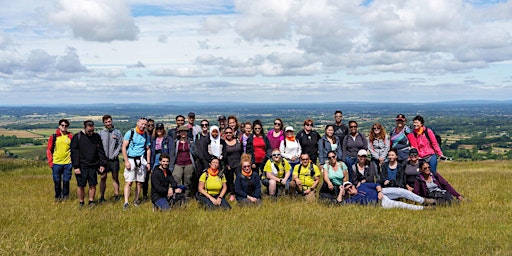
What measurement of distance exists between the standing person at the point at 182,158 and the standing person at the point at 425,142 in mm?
6162

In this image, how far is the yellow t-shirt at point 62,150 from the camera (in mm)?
11164

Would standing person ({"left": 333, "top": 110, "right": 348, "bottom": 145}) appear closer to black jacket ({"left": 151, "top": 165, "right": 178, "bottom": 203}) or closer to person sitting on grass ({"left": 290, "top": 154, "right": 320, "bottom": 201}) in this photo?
person sitting on grass ({"left": 290, "top": 154, "right": 320, "bottom": 201})

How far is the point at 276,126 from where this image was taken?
39.9 ft

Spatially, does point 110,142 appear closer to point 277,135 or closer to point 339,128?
point 277,135

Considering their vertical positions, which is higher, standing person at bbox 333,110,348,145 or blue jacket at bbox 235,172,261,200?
standing person at bbox 333,110,348,145

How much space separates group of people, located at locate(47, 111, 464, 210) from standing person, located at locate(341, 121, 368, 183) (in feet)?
0.09

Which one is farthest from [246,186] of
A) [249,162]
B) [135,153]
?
[135,153]

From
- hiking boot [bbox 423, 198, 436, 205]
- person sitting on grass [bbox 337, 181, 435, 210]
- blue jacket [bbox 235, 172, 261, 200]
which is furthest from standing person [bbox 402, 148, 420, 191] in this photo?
blue jacket [bbox 235, 172, 261, 200]

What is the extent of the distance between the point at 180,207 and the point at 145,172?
1604 mm

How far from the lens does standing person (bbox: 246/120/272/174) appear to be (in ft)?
38.1

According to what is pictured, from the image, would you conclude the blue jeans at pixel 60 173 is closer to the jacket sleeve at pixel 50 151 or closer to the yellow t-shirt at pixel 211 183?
the jacket sleeve at pixel 50 151

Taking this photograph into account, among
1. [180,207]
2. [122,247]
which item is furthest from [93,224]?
[180,207]

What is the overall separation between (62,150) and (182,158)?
3.32m

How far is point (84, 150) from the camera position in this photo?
10.4 metres
